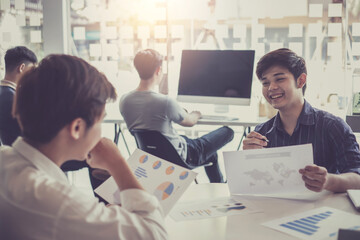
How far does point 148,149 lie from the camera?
2645 millimetres

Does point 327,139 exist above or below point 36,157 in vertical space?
below

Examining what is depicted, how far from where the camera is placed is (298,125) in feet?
5.71

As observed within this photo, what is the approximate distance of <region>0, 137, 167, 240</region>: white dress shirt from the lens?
26.9 inches

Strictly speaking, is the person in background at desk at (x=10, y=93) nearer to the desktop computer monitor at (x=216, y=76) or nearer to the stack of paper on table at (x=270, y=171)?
the desktop computer monitor at (x=216, y=76)

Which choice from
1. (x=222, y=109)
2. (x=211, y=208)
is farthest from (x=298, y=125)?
(x=222, y=109)

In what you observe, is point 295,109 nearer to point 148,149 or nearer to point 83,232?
point 148,149

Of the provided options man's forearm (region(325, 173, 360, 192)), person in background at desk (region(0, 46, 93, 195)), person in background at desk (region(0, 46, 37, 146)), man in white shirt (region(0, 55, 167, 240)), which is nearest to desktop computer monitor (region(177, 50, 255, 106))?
person in background at desk (region(0, 46, 93, 195))

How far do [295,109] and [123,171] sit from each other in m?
1.12

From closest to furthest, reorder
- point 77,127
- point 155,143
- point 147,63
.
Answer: point 77,127
point 155,143
point 147,63

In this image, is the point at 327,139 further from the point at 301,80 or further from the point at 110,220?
the point at 110,220

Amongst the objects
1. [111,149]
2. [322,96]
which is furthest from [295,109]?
[322,96]

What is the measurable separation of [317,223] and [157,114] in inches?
79.0

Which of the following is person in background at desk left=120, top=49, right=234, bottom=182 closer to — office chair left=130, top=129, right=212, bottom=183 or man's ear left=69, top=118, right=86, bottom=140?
office chair left=130, top=129, right=212, bottom=183

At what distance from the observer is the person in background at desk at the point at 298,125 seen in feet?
5.19
